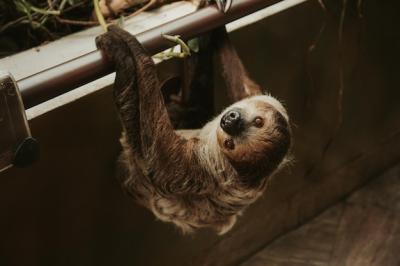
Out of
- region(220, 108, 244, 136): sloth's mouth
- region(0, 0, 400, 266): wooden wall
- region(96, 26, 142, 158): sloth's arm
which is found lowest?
region(0, 0, 400, 266): wooden wall

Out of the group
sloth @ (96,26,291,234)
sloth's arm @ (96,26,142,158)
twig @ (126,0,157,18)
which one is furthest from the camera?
twig @ (126,0,157,18)

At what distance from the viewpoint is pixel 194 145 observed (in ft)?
6.56

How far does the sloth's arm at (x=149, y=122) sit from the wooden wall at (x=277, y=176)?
0.65 ft

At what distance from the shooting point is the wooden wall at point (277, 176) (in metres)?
1.89

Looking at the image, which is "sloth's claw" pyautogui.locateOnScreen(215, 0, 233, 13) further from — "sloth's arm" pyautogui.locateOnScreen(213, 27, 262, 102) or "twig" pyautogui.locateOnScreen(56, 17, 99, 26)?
"twig" pyautogui.locateOnScreen(56, 17, 99, 26)

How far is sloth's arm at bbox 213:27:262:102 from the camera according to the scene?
2119mm

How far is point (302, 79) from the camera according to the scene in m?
2.62

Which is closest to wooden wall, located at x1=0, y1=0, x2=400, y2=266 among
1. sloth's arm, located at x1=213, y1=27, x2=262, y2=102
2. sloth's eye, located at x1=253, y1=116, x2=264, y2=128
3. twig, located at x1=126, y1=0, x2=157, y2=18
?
sloth's arm, located at x1=213, y1=27, x2=262, y2=102

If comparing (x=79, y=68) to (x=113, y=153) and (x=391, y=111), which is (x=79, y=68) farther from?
(x=391, y=111)

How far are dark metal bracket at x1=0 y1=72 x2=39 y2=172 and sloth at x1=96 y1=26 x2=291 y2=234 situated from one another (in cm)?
36

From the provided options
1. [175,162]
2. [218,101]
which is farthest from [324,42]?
[175,162]

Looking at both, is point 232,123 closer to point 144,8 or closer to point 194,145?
point 194,145

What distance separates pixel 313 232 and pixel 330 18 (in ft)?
4.10

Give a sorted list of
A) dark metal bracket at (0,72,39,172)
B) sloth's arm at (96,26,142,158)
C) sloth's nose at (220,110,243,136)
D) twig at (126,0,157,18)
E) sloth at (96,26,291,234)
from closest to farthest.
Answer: dark metal bracket at (0,72,39,172), sloth's arm at (96,26,142,158), sloth at (96,26,291,234), sloth's nose at (220,110,243,136), twig at (126,0,157,18)
